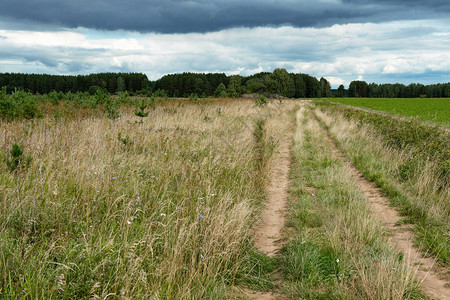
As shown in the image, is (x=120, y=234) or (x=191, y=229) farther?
(x=191, y=229)

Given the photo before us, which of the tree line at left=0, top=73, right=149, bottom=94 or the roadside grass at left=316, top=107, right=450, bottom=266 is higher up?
the tree line at left=0, top=73, right=149, bottom=94

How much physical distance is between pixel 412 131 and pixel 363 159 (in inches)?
103

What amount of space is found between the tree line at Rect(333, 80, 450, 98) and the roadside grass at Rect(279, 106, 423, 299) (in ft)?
499

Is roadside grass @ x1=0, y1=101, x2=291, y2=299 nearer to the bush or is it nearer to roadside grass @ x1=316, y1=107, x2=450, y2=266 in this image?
roadside grass @ x1=316, y1=107, x2=450, y2=266

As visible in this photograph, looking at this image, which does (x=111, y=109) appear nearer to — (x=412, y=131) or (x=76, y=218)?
(x=76, y=218)

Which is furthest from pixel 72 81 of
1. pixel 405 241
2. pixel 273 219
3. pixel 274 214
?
pixel 405 241

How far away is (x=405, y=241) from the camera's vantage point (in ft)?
16.8

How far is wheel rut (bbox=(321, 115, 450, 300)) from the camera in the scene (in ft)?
12.5

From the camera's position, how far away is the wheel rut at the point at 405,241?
382 cm

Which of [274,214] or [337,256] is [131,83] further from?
[337,256]

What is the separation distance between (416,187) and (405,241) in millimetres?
2661

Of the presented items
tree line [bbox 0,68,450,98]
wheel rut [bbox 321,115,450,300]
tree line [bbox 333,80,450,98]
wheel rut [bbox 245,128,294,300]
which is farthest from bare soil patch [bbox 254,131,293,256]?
tree line [bbox 333,80,450,98]

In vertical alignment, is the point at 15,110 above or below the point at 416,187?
above

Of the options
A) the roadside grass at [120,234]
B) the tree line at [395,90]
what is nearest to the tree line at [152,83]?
the tree line at [395,90]
